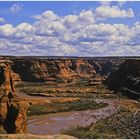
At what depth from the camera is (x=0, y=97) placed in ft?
89.9

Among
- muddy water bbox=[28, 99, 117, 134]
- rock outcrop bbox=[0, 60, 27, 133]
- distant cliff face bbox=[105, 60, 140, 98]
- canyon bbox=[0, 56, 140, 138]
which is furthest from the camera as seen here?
distant cliff face bbox=[105, 60, 140, 98]

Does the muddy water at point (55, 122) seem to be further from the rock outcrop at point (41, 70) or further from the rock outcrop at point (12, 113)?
the rock outcrop at point (41, 70)

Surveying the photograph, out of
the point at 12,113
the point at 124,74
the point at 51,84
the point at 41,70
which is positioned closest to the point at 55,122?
the point at 12,113

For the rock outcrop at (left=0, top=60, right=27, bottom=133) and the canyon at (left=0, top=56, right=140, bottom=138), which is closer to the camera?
the rock outcrop at (left=0, top=60, right=27, bottom=133)

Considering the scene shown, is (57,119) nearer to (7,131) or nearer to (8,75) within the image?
(8,75)

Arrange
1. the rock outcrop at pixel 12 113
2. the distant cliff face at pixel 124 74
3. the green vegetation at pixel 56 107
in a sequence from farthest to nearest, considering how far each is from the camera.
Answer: the distant cliff face at pixel 124 74
the green vegetation at pixel 56 107
the rock outcrop at pixel 12 113

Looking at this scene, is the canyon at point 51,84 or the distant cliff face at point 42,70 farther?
the distant cliff face at point 42,70

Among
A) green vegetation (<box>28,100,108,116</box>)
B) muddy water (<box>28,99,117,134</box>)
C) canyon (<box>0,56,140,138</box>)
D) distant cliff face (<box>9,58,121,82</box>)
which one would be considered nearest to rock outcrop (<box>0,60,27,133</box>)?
canyon (<box>0,56,140,138</box>)

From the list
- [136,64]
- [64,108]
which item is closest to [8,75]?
[64,108]

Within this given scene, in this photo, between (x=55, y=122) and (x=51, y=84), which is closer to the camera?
(x=55, y=122)

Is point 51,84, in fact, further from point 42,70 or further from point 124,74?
point 124,74

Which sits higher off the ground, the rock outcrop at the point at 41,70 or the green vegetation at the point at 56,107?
the rock outcrop at the point at 41,70

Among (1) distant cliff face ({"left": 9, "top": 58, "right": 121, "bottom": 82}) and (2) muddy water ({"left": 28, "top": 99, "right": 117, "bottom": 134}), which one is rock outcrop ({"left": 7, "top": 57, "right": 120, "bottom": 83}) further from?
(2) muddy water ({"left": 28, "top": 99, "right": 117, "bottom": 134})

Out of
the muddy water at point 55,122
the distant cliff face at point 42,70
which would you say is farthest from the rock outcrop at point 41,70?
the muddy water at point 55,122
